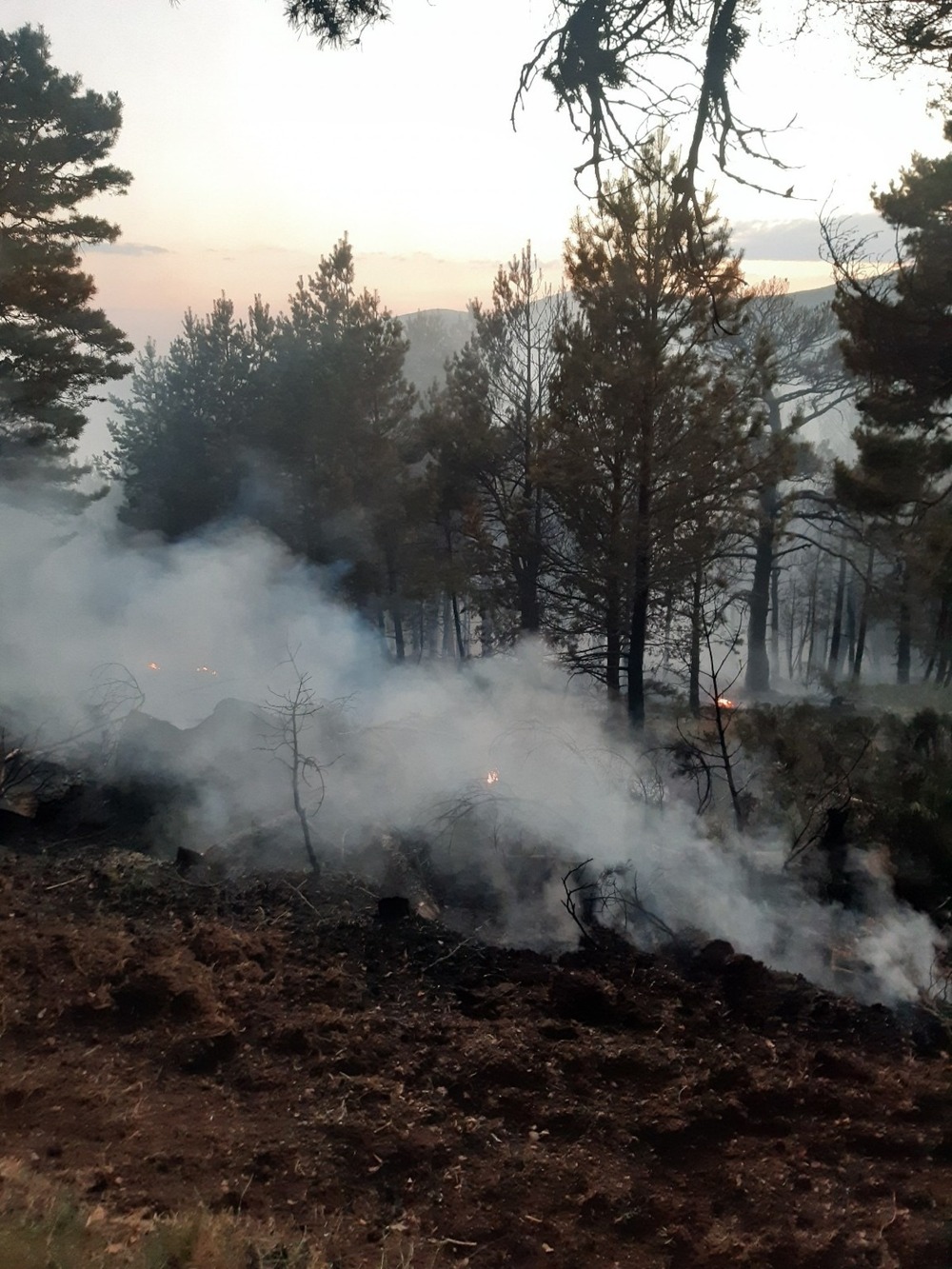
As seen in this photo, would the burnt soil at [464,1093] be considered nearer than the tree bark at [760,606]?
Yes

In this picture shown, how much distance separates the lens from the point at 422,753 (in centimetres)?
988

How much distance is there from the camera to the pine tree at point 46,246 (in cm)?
1434

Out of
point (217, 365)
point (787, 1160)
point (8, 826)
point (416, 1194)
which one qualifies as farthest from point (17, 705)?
point (217, 365)

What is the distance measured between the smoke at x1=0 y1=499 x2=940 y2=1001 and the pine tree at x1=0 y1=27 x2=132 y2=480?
3.01 meters

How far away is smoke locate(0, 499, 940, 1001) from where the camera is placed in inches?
280

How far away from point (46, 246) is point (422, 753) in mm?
12079

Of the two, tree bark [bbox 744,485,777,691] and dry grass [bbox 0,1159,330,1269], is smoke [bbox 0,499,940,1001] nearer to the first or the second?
dry grass [bbox 0,1159,330,1269]

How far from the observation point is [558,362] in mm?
13109

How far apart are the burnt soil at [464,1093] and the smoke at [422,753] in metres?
0.77

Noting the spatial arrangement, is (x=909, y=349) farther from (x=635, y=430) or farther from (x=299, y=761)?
(x=299, y=761)

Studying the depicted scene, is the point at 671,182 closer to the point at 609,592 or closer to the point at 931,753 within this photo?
the point at 931,753

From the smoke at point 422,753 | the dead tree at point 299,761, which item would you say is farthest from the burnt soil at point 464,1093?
the dead tree at point 299,761

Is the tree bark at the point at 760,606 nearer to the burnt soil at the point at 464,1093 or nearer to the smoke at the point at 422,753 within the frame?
the smoke at the point at 422,753

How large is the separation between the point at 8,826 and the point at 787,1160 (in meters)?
7.96
